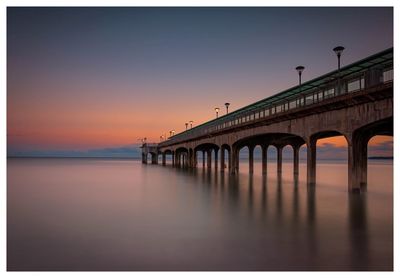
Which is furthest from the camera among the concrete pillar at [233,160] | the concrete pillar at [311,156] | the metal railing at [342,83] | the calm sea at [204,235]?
the concrete pillar at [233,160]

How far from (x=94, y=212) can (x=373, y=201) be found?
16.9 m

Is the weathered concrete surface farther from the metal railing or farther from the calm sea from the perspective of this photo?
the calm sea

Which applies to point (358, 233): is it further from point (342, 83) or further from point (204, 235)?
point (342, 83)

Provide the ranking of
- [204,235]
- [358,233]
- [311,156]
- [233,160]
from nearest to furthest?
[204,235] < [358,233] < [311,156] < [233,160]

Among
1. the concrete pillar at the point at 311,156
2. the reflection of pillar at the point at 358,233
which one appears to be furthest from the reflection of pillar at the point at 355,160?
the concrete pillar at the point at 311,156

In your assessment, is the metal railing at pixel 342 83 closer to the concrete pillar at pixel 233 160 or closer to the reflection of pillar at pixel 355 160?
the reflection of pillar at pixel 355 160

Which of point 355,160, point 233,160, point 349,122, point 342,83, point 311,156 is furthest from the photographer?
point 233,160

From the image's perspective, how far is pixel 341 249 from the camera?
958 cm

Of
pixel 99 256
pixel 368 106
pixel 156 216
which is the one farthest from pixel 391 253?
pixel 368 106

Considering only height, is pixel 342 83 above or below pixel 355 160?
above

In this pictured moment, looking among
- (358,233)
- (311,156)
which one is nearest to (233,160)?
(311,156)

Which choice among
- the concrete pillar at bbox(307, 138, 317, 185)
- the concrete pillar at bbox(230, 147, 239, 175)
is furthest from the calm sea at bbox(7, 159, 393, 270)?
the concrete pillar at bbox(230, 147, 239, 175)

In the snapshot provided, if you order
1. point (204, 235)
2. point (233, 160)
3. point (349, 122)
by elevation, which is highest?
point (349, 122)
